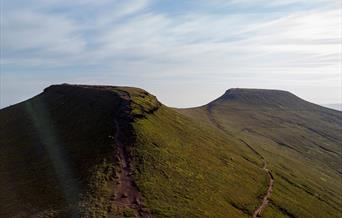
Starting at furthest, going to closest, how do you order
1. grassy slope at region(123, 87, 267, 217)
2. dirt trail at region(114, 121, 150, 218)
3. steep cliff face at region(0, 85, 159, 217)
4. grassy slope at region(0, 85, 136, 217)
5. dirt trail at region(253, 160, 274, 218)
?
dirt trail at region(253, 160, 274, 218), grassy slope at region(123, 87, 267, 217), steep cliff face at region(0, 85, 159, 217), grassy slope at region(0, 85, 136, 217), dirt trail at region(114, 121, 150, 218)

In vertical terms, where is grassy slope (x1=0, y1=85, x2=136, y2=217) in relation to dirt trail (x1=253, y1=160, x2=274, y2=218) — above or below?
above

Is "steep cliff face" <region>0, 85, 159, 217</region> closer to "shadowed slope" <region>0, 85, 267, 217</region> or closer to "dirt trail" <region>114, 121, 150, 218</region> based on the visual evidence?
"shadowed slope" <region>0, 85, 267, 217</region>

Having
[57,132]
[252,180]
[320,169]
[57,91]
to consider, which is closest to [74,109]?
[57,132]

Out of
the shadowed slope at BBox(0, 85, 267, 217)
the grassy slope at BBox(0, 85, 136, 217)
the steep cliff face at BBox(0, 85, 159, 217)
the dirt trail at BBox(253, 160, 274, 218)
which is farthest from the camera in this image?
the dirt trail at BBox(253, 160, 274, 218)

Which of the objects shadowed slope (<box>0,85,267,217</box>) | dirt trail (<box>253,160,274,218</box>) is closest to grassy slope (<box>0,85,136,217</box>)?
shadowed slope (<box>0,85,267,217</box>)

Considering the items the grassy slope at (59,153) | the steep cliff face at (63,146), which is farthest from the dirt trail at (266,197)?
the grassy slope at (59,153)

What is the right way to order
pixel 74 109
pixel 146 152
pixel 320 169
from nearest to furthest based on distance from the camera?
pixel 146 152, pixel 74 109, pixel 320 169

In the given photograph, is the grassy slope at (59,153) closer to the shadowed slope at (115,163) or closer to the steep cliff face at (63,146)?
the steep cliff face at (63,146)

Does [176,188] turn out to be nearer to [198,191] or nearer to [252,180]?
[198,191]
